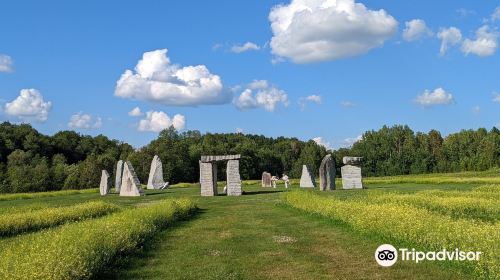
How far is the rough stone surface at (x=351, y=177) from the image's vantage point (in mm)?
42500

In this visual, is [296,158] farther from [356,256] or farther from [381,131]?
[356,256]

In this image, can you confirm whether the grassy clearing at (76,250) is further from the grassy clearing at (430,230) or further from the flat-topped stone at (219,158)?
the flat-topped stone at (219,158)

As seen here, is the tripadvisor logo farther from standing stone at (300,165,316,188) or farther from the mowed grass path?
standing stone at (300,165,316,188)

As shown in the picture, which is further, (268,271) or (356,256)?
(356,256)

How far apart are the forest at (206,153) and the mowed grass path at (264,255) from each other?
59.5 m

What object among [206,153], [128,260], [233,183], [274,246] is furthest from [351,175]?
[206,153]

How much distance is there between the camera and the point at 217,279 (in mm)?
10828

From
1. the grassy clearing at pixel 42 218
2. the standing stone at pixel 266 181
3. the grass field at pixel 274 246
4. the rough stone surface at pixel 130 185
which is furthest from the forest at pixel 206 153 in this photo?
the grass field at pixel 274 246

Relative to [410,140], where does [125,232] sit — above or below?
below

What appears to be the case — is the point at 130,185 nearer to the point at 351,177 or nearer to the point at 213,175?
the point at 213,175

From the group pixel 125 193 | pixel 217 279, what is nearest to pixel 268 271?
pixel 217 279

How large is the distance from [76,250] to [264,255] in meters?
4.95

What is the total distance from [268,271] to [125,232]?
5154 mm

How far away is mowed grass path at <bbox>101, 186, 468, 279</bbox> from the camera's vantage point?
36.8 feet
